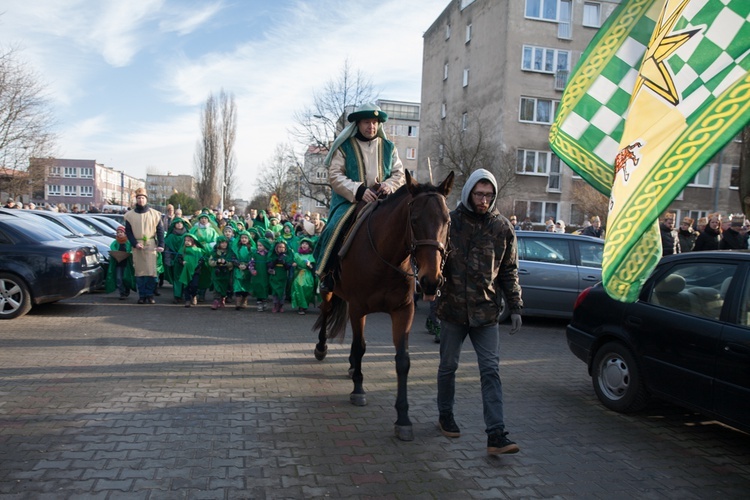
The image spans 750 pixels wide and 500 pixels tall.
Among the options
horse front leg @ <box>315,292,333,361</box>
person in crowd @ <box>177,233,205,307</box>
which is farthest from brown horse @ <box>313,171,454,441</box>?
person in crowd @ <box>177,233,205,307</box>

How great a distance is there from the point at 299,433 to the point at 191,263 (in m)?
7.34

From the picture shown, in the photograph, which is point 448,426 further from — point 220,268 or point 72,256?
point 72,256

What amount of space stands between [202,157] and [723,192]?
143 ft

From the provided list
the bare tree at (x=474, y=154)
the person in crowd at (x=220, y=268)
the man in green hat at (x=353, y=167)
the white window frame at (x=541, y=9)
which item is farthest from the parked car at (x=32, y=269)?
the white window frame at (x=541, y=9)

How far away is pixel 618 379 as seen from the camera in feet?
18.4

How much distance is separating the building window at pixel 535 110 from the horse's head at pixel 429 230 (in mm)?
28392

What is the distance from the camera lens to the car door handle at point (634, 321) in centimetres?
536

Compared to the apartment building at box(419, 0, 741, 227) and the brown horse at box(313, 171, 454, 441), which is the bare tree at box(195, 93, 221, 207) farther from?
the brown horse at box(313, 171, 454, 441)

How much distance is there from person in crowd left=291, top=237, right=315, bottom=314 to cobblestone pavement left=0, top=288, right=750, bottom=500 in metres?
3.04

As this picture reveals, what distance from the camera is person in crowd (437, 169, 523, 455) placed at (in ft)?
14.5

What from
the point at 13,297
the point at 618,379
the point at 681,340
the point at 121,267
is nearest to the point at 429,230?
Answer: the point at 681,340

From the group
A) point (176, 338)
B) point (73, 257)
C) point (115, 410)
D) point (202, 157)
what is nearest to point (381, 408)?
point (115, 410)

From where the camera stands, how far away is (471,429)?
16.2 ft

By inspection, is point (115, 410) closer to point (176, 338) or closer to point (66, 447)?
point (66, 447)
